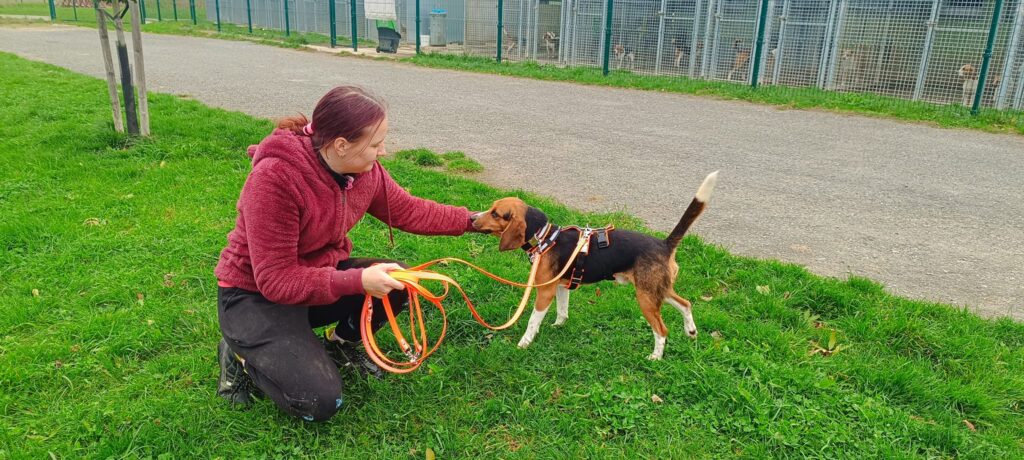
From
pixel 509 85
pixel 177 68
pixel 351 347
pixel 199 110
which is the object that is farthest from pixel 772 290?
pixel 177 68

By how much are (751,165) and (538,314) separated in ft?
17.0

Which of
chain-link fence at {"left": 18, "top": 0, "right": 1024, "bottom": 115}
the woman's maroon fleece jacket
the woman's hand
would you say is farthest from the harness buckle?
chain-link fence at {"left": 18, "top": 0, "right": 1024, "bottom": 115}

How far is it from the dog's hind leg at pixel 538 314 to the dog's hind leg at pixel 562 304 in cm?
21

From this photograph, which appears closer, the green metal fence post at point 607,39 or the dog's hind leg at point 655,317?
the dog's hind leg at point 655,317

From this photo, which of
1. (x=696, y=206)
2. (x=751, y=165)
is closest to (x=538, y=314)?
(x=696, y=206)

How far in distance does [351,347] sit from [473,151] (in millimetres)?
4754

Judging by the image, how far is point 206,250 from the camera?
15.7 feet

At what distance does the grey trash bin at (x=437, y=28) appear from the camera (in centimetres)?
2345

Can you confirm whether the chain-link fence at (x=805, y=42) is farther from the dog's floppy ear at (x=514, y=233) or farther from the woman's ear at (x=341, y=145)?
the woman's ear at (x=341, y=145)

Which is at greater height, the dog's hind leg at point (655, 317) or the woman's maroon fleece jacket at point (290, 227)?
the woman's maroon fleece jacket at point (290, 227)

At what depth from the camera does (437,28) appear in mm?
23594

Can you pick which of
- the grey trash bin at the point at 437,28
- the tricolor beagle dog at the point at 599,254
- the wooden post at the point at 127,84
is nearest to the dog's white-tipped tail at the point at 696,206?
the tricolor beagle dog at the point at 599,254

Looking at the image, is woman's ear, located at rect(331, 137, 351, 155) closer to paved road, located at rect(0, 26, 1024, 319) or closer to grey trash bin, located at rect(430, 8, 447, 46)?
paved road, located at rect(0, 26, 1024, 319)

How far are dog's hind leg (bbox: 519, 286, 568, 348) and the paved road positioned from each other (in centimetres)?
213
